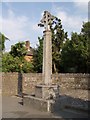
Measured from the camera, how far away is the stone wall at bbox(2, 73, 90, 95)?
85.1ft

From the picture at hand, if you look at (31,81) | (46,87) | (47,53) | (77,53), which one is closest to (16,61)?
(77,53)

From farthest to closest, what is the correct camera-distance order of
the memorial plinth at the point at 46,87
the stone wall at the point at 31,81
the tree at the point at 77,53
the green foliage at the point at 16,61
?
1. the tree at the point at 77,53
2. the green foliage at the point at 16,61
3. the stone wall at the point at 31,81
4. the memorial plinth at the point at 46,87

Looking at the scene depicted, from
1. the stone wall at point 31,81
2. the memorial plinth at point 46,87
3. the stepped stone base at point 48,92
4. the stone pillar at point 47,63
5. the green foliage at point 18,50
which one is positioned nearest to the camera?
the memorial plinth at point 46,87

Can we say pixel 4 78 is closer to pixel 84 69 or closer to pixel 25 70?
pixel 25 70

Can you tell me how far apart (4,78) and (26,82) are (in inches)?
82.5

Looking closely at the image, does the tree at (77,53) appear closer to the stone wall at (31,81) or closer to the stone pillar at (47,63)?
the stone wall at (31,81)

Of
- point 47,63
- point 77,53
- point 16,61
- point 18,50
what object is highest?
point 18,50

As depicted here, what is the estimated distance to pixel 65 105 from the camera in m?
14.2

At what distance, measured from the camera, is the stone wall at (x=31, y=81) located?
2594 centimetres

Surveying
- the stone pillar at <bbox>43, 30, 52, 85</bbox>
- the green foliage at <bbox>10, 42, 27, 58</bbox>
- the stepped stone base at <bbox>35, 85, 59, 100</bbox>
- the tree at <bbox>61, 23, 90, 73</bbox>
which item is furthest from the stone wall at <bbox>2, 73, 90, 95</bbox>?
the green foliage at <bbox>10, 42, 27, 58</bbox>

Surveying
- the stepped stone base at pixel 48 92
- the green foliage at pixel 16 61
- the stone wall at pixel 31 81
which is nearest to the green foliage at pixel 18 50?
the green foliage at pixel 16 61

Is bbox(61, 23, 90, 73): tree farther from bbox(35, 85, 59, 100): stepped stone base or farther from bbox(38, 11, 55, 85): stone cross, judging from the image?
bbox(35, 85, 59, 100): stepped stone base

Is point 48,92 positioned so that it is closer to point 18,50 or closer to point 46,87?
point 46,87

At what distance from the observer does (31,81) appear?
2708 centimetres
